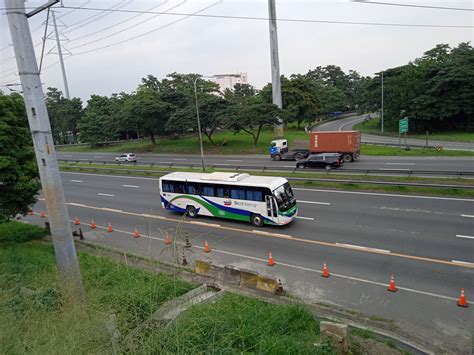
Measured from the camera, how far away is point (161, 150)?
54.2 meters

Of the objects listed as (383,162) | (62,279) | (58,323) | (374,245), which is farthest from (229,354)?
(383,162)

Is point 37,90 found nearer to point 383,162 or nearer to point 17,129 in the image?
point 17,129

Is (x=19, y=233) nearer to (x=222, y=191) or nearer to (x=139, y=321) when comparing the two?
(x=222, y=191)

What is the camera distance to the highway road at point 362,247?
31.0 ft

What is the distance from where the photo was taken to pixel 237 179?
17047 millimetres

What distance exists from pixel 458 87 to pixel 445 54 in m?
21.8

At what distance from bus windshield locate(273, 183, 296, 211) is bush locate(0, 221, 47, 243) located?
506 inches

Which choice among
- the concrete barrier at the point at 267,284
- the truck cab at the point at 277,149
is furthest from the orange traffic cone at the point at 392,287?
the truck cab at the point at 277,149

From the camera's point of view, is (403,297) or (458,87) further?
(458,87)

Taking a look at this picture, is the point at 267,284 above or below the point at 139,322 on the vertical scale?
below

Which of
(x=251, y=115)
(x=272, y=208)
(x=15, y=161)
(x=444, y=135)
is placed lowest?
(x=444, y=135)

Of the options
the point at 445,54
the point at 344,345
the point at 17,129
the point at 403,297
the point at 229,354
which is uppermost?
the point at 445,54

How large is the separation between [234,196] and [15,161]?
10077 millimetres

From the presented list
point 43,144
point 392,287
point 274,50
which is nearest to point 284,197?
point 392,287
